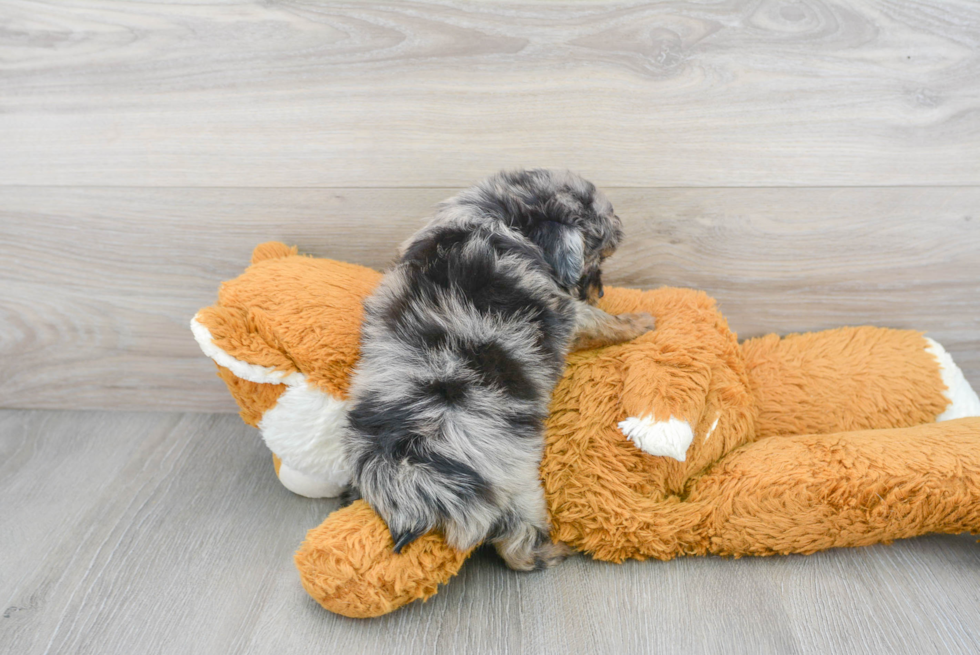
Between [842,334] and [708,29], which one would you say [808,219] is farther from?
[708,29]

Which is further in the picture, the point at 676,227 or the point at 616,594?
the point at 676,227

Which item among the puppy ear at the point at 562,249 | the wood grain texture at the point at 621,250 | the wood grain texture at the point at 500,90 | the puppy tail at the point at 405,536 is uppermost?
the wood grain texture at the point at 500,90

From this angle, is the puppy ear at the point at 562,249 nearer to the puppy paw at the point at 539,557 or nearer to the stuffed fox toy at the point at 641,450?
the stuffed fox toy at the point at 641,450

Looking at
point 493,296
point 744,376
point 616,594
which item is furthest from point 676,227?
point 616,594

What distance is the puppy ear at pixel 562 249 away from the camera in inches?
53.9

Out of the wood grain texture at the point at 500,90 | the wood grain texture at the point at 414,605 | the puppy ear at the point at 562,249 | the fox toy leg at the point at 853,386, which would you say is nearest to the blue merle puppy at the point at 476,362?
the puppy ear at the point at 562,249

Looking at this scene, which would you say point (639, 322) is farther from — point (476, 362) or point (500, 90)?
point (500, 90)

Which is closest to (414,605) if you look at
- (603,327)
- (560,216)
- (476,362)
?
(476,362)

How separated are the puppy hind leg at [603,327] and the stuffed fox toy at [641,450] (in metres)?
0.03

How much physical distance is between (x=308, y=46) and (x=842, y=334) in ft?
5.21

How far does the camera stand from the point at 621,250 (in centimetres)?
179

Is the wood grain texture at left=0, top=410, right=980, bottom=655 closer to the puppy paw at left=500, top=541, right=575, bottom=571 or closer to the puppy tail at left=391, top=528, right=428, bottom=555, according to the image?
the puppy paw at left=500, top=541, right=575, bottom=571

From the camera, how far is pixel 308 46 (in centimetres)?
166

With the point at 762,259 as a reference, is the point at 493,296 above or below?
above
